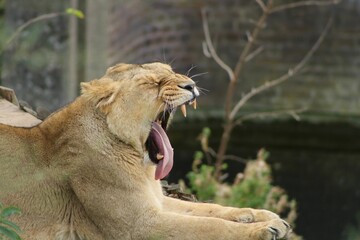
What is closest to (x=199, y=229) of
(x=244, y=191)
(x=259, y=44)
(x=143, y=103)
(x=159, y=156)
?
(x=159, y=156)

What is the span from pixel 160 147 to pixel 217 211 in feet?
1.36

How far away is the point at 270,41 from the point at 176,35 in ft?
2.62

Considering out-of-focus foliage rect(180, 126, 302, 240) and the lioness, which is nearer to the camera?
the lioness

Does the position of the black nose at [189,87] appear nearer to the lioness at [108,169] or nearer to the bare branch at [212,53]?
A: the lioness at [108,169]

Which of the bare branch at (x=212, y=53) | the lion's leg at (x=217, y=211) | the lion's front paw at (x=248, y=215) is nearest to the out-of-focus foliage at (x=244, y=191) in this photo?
the bare branch at (x=212, y=53)

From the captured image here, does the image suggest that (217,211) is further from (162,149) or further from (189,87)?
(189,87)

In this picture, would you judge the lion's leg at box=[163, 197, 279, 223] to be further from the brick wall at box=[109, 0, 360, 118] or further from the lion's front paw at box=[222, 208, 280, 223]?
the brick wall at box=[109, 0, 360, 118]

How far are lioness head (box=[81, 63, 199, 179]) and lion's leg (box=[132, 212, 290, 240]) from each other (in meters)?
0.31

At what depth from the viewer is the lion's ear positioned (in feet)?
19.8

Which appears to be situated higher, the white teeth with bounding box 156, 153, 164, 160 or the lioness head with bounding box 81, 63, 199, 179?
the lioness head with bounding box 81, 63, 199, 179

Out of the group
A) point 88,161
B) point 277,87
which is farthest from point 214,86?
point 88,161

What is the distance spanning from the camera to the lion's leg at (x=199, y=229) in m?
5.86

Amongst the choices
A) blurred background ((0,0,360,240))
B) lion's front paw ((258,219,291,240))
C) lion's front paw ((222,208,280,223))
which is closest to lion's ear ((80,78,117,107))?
lion's front paw ((222,208,280,223))

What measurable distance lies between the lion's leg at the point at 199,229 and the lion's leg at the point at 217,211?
16 cm
